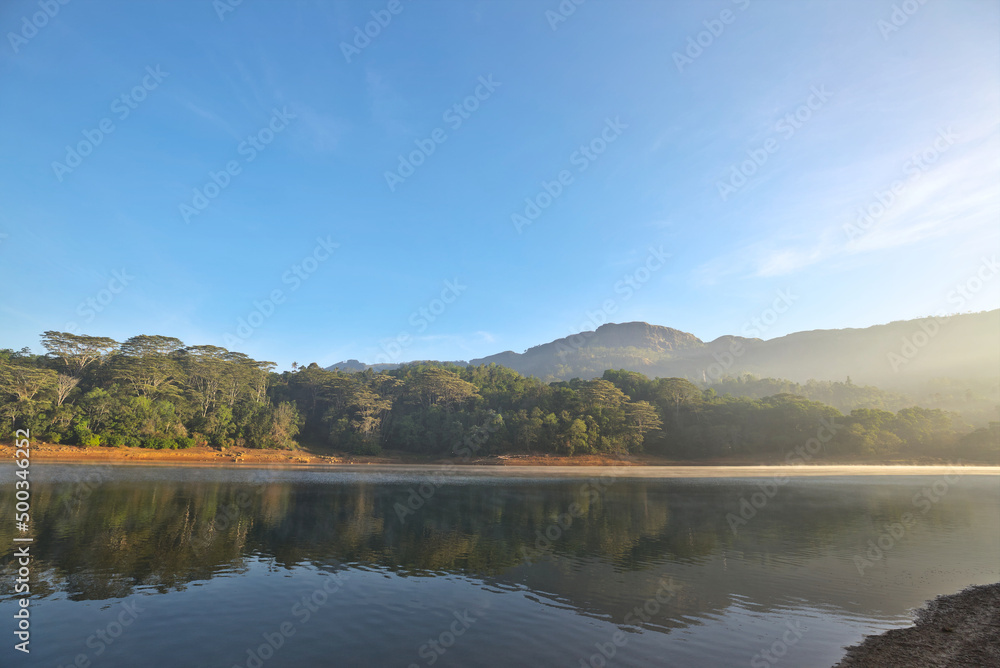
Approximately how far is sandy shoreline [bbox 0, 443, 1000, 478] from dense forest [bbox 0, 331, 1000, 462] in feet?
8.35

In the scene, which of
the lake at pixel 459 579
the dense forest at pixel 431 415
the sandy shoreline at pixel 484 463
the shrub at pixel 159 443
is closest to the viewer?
the lake at pixel 459 579

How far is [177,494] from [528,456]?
195ft

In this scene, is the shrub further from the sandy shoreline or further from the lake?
the lake

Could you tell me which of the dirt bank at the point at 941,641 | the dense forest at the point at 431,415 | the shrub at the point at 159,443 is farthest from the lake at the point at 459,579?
the dense forest at the point at 431,415

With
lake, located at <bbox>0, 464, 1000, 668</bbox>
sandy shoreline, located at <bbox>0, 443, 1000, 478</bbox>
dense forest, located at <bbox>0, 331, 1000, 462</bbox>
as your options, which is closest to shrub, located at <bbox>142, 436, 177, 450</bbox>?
dense forest, located at <bbox>0, 331, 1000, 462</bbox>

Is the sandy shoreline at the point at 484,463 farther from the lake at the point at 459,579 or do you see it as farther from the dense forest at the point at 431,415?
the lake at the point at 459,579

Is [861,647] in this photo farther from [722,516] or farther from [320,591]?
[722,516]

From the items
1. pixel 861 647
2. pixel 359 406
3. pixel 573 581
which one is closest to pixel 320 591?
pixel 573 581

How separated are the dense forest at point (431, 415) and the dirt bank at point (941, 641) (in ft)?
223

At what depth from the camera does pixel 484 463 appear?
8300 centimetres

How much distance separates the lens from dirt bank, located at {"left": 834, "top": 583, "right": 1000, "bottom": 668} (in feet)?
32.8

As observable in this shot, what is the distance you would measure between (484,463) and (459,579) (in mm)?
68657

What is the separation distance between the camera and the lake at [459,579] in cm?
1038

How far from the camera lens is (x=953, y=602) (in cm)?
1409
